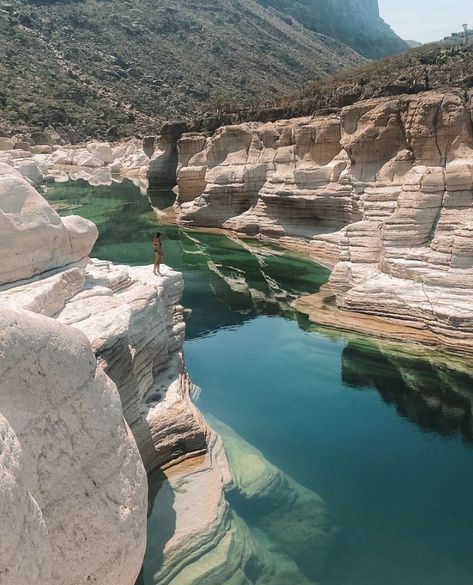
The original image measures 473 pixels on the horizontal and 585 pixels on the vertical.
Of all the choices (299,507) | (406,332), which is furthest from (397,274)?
(299,507)

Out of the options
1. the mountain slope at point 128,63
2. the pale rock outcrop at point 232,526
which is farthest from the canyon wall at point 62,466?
the mountain slope at point 128,63

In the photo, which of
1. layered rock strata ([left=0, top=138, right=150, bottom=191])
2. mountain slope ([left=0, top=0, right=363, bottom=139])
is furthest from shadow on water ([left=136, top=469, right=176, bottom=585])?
mountain slope ([left=0, top=0, right=363, bottom=139])

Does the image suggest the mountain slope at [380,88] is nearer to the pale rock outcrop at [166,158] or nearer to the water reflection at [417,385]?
the pale rock outcrop at [166,158]

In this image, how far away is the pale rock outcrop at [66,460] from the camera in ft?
14.2

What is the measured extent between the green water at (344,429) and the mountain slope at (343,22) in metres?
134

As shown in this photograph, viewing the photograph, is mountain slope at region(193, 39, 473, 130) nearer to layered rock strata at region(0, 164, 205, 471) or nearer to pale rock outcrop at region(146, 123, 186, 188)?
pale rock outcrop at region(146, 123, 186, 188)

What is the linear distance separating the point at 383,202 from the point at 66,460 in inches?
573

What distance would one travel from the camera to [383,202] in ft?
58.0

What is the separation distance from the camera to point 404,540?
7871mm

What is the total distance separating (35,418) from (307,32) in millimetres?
136061

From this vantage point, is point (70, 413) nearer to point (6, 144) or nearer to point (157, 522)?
point (157, 522)

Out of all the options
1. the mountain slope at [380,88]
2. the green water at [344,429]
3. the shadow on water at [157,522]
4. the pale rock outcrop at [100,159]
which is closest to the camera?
the shadow on water at [157,522]

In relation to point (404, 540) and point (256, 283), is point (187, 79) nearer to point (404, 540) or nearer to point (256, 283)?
point (256, 283)

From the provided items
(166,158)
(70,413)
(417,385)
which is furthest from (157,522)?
(166,158)
